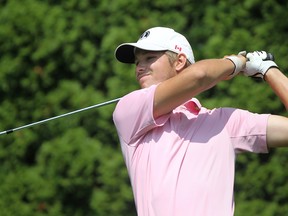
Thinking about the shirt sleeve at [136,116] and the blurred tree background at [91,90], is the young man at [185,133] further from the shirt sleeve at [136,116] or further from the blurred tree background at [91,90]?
the blurred tree background at [91,90]

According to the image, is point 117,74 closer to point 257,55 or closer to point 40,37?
point 40,37

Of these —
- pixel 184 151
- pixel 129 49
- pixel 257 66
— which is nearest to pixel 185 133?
pixel 184 151

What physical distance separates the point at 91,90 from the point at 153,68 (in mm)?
2074

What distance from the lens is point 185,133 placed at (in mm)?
2748

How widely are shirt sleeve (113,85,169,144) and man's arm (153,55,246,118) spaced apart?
24 mm

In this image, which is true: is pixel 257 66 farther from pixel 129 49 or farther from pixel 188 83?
pixel 129 49

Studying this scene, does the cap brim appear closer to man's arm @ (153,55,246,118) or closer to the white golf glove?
man's arm @ (153,55,246,118)

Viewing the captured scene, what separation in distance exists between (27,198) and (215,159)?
2.58 m

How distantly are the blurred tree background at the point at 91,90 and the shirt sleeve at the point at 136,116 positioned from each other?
1.94 m

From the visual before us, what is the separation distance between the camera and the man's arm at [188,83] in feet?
8.76

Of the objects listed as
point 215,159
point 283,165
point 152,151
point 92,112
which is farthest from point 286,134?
point 92,112

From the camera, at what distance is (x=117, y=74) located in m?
4.90

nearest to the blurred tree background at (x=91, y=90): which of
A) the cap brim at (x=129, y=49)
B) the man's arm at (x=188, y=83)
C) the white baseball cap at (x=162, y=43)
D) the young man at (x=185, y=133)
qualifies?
the cap brim at (x=129, y=49)

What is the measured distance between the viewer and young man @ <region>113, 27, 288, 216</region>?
8.70 feet
